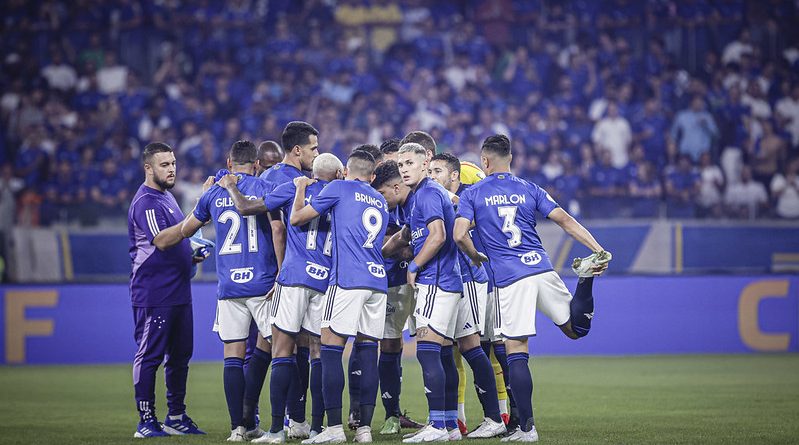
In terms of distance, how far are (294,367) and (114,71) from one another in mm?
15425

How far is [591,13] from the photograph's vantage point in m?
23.6

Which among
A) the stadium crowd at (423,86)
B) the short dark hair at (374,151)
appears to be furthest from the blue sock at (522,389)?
the stadium crowd at (423,86)

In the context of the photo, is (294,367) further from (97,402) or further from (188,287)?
(97,402)

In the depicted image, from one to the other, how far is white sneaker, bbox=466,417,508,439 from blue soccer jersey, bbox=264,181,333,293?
1788mm

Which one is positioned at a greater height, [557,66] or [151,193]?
[557,66]

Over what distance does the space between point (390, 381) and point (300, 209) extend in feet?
6.38

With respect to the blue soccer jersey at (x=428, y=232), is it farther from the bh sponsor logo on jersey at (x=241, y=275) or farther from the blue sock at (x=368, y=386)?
the bh sponsor logo on jersey at (x=241, y=275)

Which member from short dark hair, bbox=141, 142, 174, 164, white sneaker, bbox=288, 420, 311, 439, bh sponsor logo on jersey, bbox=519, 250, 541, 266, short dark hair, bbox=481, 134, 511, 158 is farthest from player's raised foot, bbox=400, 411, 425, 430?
short dark hair, bbox=141, 142, 174, 164

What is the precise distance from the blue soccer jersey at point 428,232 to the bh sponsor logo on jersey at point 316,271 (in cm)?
79

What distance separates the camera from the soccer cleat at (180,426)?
364 inches

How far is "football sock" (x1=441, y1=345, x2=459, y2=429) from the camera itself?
8.84 m

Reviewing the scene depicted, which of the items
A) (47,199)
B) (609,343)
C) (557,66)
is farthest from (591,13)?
(47,199)

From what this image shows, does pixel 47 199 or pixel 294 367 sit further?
pixel 47 199

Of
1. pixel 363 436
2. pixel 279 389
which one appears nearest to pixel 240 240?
pixel 279 389
